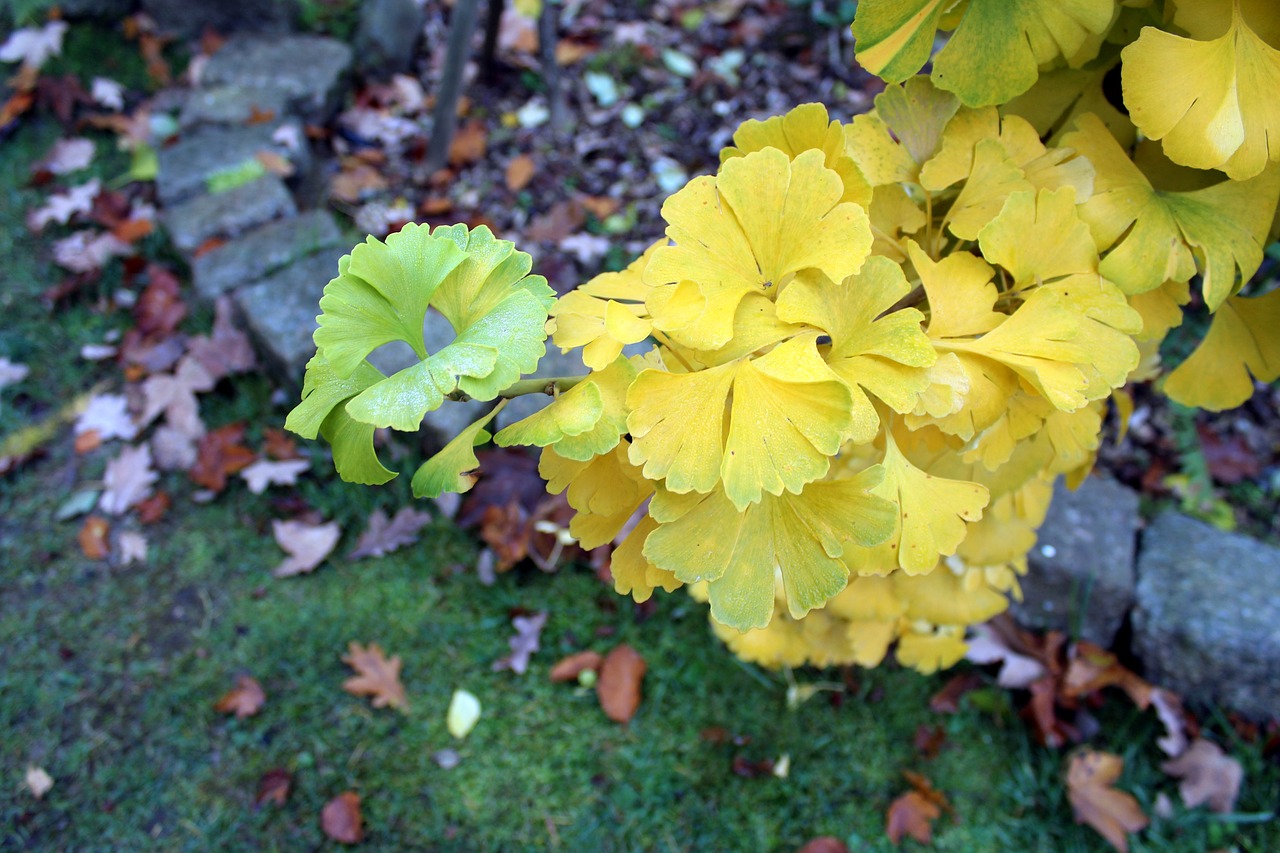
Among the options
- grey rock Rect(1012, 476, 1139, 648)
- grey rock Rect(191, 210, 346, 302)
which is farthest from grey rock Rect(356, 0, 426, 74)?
grey rock Rect(1012, 476, 1139, 648)

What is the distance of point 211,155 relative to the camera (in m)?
3.23

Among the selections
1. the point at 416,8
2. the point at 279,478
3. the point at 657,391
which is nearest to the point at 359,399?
the point at 657,391

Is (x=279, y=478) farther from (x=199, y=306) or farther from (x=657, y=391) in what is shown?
(x=657, y=391)

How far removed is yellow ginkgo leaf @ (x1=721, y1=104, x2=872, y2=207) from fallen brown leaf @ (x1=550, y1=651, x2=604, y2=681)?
1.62 metres

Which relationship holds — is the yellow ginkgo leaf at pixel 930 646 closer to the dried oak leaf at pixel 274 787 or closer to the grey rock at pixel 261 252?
the dried oak leaf at pixel 274 787

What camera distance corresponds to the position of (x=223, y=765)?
2.02m

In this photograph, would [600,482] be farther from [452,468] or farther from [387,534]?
[387,534]

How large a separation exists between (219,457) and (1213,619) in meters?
2.80

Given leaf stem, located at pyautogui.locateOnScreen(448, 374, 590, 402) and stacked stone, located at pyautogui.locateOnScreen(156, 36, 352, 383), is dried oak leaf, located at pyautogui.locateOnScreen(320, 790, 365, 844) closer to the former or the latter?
stacked stone, located at pyautogui.locateOnScreen(156, 36, 352, 383)

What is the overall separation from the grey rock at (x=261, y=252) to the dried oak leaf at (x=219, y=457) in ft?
1.69

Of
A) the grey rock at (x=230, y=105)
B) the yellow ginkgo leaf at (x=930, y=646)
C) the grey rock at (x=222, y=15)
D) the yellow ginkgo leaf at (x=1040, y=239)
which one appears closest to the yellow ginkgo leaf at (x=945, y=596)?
the yellow ginkgo leaf at (x=930, y=646)

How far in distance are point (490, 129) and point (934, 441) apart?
3.17 meters

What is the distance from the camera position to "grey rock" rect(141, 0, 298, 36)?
3750 mm

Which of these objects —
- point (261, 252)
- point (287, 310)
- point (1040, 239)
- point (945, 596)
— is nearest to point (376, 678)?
point (287, 310)
